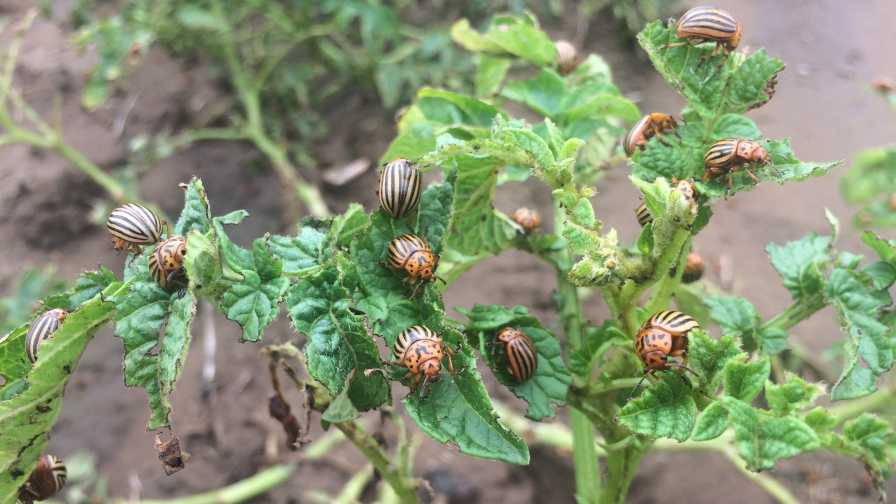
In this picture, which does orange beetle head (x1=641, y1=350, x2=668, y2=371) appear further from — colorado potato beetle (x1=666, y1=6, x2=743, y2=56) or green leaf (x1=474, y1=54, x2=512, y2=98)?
green leaf (x1=474, y1=54, x2=512, y2=98)

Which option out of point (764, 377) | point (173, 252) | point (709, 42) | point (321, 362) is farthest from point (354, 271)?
point (709, 42)

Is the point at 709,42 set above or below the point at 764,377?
above

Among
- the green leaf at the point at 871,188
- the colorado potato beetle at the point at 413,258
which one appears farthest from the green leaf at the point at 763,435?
the green leaf at the point at 871,188

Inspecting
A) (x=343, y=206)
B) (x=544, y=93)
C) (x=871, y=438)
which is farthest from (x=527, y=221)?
(x=343, y=206)

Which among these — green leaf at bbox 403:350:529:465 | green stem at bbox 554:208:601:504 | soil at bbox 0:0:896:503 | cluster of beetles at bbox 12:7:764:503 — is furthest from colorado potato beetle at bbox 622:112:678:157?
soil at bbox 0:0:896:503

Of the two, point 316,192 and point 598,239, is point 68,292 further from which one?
point 316,192

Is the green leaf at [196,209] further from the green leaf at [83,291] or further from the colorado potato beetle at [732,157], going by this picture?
the colorado potato beetle at [732,157]
